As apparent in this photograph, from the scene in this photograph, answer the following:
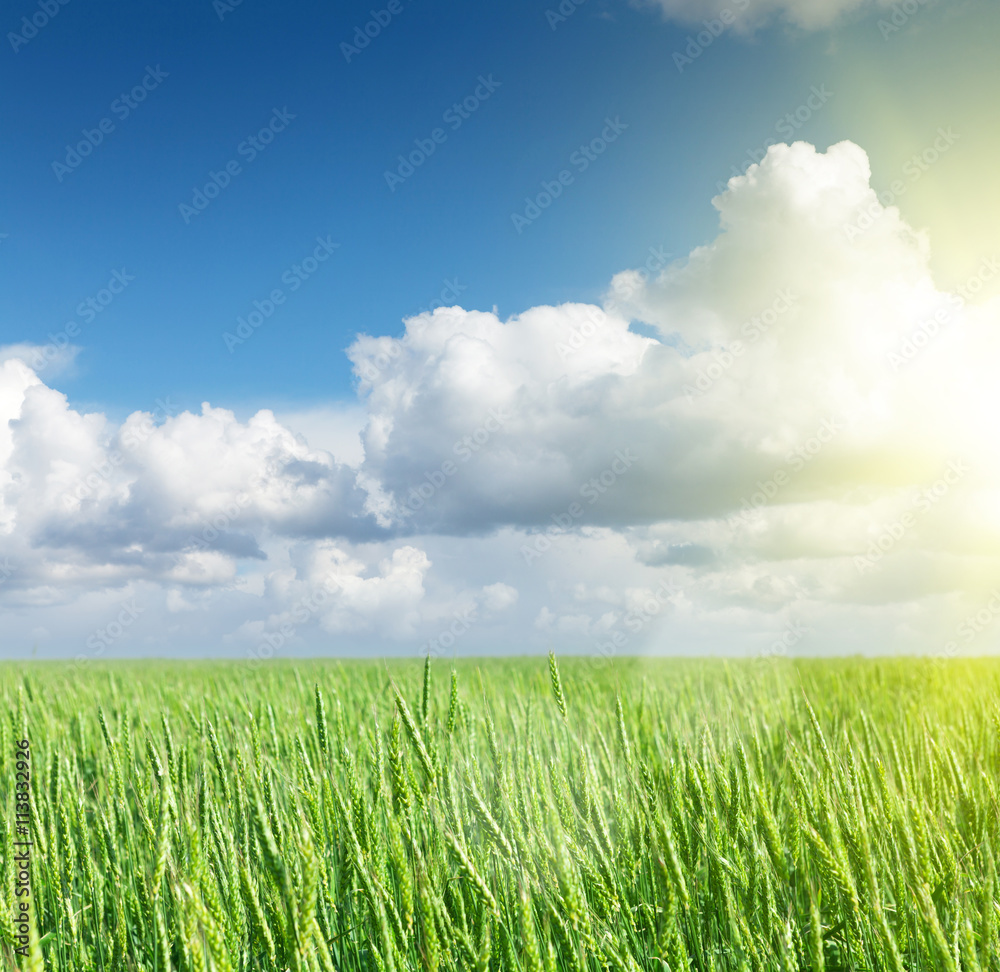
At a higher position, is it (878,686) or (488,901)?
(488,901)

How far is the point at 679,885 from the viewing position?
4.94 feet

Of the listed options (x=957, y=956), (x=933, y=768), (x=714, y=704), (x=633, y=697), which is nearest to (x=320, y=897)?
(x=957, y=956)

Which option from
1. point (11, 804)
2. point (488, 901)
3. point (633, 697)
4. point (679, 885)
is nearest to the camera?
point (488, 901)

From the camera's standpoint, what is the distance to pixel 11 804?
307 cm

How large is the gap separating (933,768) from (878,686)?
6101 millimetres

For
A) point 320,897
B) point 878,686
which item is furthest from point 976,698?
point 320,897

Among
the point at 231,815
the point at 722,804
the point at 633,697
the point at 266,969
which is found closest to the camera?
the point at 266,969

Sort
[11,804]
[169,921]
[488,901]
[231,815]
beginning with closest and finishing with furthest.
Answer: [488,901] < [169,921] < [231,815] < [11,804]

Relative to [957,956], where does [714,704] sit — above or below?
below

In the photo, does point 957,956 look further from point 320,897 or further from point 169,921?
point 169,921

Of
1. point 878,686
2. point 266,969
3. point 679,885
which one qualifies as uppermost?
point 679,885

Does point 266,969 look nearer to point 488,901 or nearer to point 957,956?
point 488,901

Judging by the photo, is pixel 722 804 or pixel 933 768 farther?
pixel 933 768

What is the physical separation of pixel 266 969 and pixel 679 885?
123 centimetres
